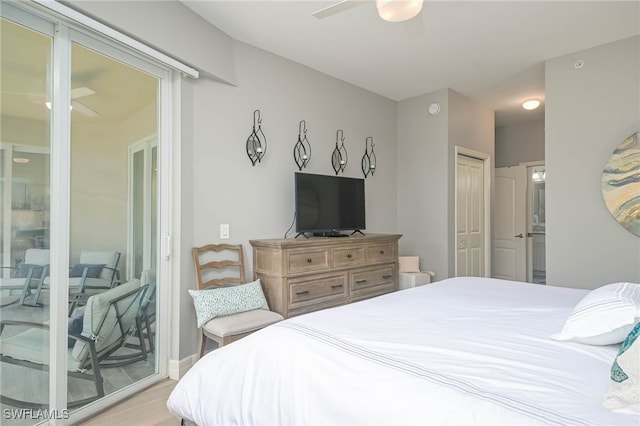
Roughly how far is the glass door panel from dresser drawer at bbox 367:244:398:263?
258 cm

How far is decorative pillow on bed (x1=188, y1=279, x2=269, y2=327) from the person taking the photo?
2494mm

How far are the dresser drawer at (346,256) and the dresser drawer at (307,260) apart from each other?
0.10 m

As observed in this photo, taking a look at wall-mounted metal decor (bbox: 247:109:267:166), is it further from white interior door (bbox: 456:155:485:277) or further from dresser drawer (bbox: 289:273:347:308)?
white interior door (bbox: 456:155:485:277)

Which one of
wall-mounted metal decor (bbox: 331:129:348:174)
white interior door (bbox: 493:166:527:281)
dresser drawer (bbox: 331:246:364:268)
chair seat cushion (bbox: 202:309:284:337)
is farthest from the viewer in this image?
white interior door (bbox: 493:166:527:281)

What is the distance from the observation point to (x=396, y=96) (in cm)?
454

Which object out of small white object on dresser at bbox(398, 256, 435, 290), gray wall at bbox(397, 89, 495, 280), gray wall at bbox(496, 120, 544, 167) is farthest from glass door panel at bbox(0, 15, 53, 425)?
gray wall at bbox(496, 120, 544, 167)

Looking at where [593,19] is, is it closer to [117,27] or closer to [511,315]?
[511,315]

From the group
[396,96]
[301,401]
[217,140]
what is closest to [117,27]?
[217,140]

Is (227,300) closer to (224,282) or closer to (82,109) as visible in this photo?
(224,282)

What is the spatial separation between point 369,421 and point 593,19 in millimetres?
3438

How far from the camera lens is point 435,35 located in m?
2.95

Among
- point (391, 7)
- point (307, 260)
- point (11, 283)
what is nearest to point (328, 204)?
point (307, 260)

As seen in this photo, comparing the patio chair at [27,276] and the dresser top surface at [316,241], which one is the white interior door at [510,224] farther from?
the patio chair at [27,276]

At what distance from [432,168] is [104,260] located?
3.61 meters
